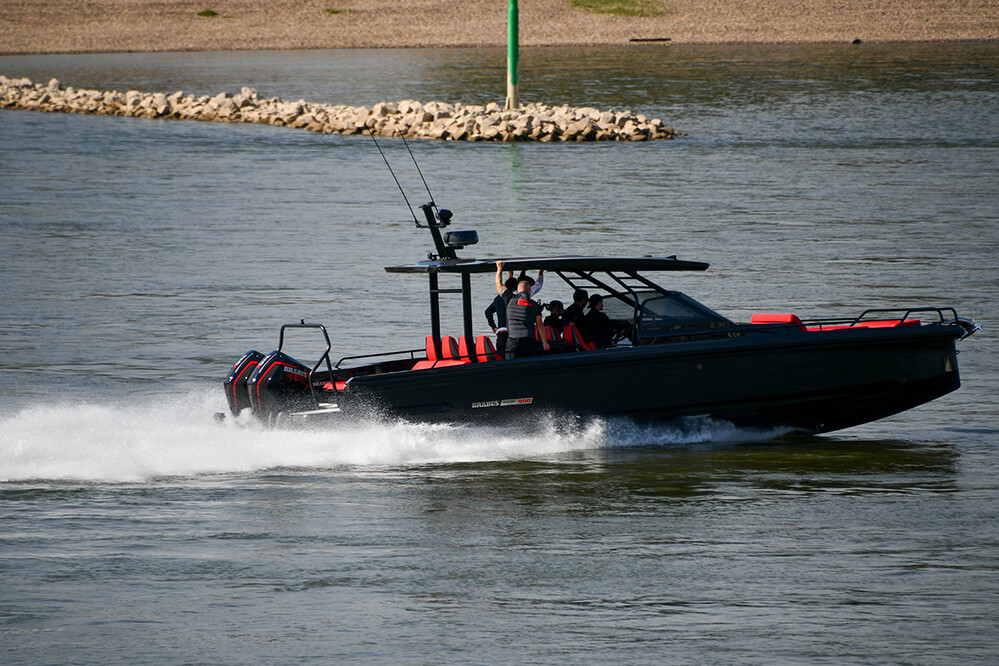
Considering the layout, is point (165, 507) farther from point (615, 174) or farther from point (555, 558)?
point (615, 174)

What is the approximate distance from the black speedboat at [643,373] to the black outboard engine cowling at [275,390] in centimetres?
1

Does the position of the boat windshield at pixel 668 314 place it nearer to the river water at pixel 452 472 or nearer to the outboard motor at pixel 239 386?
the river water at pixel 452 472

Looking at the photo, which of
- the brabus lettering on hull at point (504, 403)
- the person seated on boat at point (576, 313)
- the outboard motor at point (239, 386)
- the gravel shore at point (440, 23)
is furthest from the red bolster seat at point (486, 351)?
the gravel shore at point (440, 23)

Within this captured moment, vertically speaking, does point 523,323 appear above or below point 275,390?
above

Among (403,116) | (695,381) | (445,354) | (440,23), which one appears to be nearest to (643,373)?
(695,381)

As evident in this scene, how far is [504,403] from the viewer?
11031 mm

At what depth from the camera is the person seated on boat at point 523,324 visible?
35.8 ft

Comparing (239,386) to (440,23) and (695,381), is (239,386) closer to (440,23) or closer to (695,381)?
(695,381)

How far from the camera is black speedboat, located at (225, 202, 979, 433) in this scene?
36.0ft

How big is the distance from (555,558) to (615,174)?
880 inches

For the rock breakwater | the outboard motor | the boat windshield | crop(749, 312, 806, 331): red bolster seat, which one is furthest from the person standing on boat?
the rock breakwater

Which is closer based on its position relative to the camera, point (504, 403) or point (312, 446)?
point (504, 403)

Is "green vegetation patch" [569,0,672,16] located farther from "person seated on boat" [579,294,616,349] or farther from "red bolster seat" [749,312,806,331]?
"person seated on boat" [579,294,616,349]

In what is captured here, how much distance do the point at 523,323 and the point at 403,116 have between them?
3062 cm
